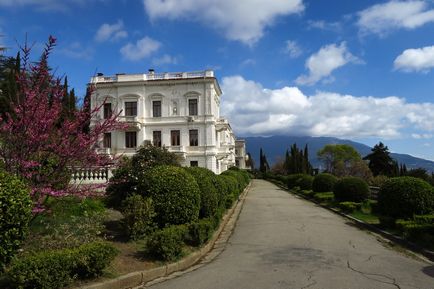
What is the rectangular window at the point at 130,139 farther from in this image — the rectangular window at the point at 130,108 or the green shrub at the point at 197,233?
the green shrub at the point at 197,233

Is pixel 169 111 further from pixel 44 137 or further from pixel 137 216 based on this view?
pixel 44 137

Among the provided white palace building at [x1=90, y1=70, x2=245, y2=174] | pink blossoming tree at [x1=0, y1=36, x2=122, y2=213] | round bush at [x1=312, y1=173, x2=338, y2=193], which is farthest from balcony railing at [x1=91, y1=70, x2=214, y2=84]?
pink blossoming tree at [x1=0, y1=36, x2=122, y2=213]

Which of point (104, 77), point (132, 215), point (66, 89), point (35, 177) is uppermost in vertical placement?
point (104, 77)

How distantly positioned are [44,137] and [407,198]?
36.7 ft

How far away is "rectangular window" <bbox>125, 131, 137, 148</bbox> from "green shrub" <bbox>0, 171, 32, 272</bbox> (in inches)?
1728

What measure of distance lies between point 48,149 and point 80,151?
0.57m

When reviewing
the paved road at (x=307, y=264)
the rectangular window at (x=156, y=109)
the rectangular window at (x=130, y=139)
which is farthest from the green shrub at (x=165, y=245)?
the rectangular window at (x=156, y=109)

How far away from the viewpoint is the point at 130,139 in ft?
164

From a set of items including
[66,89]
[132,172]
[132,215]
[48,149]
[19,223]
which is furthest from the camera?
[132,172]

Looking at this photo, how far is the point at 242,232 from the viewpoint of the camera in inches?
545

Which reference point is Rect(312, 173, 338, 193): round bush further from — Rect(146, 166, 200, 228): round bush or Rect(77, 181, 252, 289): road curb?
Rect(146, 166, 200, 228): round bush

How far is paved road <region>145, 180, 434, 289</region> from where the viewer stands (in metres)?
7.28

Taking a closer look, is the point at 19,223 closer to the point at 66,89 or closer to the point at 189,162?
the point at 66,89

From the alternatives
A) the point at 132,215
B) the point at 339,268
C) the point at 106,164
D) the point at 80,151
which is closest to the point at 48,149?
the point at 80,151
